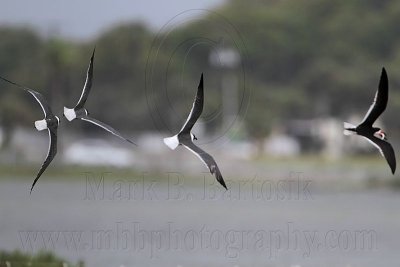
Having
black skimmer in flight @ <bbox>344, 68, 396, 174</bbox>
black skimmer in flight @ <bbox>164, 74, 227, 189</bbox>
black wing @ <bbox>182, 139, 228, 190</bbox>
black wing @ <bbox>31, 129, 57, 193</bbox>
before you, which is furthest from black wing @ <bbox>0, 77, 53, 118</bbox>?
black skimmer in flight @ <bbox>344, 68, 396, 174</bbox>

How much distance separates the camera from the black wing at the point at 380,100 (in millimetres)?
11172

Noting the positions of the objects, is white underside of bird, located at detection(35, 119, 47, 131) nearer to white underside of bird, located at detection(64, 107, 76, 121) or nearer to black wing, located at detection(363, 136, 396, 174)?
white underside of bird, located at detection(64, 107, 76, 121)

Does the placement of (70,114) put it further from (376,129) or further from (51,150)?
(376,129)

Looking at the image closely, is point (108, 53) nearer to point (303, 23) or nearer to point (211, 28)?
point (211, 28)

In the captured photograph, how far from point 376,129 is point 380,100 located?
64 centimetres

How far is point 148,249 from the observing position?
17.7 metres

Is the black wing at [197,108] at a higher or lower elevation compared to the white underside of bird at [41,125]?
higher

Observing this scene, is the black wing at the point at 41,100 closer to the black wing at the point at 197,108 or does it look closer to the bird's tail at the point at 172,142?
the bird's tail at the point at 172,142

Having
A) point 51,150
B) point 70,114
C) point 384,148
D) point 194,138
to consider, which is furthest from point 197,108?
point 384,148

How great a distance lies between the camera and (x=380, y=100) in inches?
444

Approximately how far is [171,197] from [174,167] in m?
5.82

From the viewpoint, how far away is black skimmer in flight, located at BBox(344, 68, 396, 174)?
36.9ft

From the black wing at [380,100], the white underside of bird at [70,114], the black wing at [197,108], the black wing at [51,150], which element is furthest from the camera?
the white underside of bird at [70,114]

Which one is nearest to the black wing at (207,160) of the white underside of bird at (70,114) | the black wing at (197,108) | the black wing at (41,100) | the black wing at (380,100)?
the black wing at (197,108)
